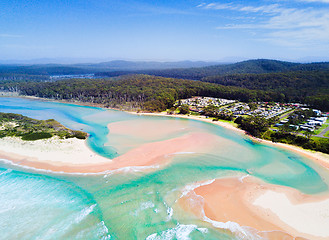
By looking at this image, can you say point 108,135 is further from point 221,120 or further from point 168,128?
point 221,120

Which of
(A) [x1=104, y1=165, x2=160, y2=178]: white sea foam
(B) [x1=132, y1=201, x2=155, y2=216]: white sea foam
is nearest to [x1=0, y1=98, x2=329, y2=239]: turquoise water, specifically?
(B) [x1=132, y1=201, x2=155, y2=216]: white sea foam

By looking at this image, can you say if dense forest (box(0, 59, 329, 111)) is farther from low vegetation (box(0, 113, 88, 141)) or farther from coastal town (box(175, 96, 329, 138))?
low vegetation (box(0, 113, 88, 141))

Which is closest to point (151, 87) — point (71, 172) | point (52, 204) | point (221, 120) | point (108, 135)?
point (221, 120)

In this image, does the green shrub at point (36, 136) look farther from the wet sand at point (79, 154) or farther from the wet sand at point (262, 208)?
the wet sand at point (262, 208)

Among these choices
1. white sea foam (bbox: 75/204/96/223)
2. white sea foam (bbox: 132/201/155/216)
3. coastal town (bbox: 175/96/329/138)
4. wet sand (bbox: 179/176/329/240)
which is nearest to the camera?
wet sand (bbox: 179/176/329/240)

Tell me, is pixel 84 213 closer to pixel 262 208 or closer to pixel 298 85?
pixel 262 208

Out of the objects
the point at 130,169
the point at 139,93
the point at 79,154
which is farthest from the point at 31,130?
the point at 139,93
